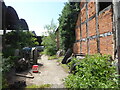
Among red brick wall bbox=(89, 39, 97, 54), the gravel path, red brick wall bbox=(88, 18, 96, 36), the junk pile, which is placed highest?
red brick wall bbox=(88, 18, 96, 36)

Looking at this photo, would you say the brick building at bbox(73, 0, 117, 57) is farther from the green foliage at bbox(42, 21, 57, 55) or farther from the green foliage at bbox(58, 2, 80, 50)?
the green foliage at bbox(42, 21, 57, 55)

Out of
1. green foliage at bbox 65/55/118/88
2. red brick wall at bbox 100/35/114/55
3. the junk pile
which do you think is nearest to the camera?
green foliage at bbox 65/55/118/88

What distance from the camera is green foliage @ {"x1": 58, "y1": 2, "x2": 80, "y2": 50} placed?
971 centimetres

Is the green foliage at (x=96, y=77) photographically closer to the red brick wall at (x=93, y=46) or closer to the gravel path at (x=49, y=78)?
the gravel path at (x=49, y=78)

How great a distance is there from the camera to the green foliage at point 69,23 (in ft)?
31.8

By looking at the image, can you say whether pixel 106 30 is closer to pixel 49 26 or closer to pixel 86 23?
pixel 86 23

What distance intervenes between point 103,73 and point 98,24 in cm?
316

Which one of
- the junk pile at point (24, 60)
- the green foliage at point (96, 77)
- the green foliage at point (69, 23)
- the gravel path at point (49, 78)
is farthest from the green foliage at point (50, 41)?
the green foliage at point (96, 77)

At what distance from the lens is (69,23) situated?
33.5 feet

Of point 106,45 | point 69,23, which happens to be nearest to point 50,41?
point 69,23

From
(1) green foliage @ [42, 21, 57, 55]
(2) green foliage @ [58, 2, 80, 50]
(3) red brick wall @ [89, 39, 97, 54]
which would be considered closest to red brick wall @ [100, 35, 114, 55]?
(3) red brick wall @ [89, 39, 97, 54]

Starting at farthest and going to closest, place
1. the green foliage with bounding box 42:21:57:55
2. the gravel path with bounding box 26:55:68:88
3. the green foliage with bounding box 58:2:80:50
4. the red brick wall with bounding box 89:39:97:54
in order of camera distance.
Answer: the green foliage with bounding box 42:21:57:55 < the green foliage with bounding box 58:2:80:50 < the red brick wall with bounding box 89:39:97:54 < the gravel path with bounding box 26:55:68:88

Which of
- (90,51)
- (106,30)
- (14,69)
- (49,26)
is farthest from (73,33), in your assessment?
(49,26)

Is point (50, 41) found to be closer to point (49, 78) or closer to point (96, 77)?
point (49, 78)
